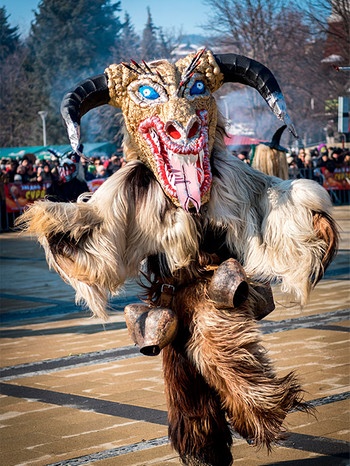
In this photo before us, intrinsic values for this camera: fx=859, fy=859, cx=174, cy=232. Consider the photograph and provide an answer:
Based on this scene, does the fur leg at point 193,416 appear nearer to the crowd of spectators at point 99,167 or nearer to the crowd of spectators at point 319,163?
the crowd of spectators at point 99,167

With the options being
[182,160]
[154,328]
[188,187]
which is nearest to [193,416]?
[154,328]

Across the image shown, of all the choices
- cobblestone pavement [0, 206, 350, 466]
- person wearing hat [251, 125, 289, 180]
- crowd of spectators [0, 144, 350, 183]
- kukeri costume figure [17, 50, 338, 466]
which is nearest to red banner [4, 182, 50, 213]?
crowd of spectators [0, 144, 350, 183]

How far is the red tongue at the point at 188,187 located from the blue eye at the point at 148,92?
44 centimetres

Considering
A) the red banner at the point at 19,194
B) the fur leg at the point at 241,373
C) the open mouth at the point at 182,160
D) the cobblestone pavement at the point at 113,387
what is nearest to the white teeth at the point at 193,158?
the open mouth at the point at 182,160

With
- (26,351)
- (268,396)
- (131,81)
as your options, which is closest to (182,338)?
(268,396)

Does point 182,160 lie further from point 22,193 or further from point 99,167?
point 99,167

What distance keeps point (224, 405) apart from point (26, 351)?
4009mm

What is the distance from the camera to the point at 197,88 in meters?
4.73

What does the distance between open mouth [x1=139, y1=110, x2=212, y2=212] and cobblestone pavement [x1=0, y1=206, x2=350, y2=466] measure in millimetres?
994

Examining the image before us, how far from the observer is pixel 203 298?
14.6 feet

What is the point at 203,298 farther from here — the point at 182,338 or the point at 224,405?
the point at 224,405

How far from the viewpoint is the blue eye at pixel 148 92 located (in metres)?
4.70

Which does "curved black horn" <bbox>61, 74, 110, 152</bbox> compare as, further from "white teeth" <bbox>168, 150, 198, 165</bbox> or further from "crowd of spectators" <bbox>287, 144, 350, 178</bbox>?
"crowd of spectators" <bbox>287, 144, 350, 178</bbox>

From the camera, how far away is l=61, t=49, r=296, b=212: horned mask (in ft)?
15.0
